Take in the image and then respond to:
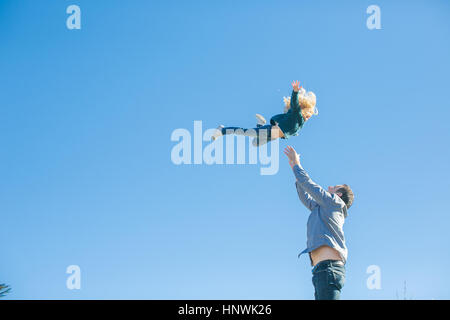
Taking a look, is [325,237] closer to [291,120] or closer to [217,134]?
[291,120]

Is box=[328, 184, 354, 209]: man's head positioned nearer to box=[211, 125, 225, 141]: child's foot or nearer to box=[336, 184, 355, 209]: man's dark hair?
box=[336, 184, 355, 209]: man's dark hair

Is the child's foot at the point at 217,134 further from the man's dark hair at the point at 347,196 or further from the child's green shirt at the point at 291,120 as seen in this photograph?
the man's dark hair at the point at 347,196

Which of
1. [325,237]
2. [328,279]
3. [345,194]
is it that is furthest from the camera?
[345,194]

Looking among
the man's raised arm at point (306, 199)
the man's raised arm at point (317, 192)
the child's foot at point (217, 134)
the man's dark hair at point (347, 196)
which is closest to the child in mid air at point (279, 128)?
the child's foot at point (217, 134)

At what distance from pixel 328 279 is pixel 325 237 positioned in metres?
0.55

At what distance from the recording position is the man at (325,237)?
691 cm

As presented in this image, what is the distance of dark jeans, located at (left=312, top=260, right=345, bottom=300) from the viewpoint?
6832mm

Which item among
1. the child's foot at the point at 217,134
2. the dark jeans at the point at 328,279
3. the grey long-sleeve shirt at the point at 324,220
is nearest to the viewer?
the dark jeans at the point at 328,279

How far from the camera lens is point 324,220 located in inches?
293

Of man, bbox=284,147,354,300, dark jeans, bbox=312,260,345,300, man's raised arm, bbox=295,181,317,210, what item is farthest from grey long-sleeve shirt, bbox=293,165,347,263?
man's raised arm, bbox=295,181,317,210

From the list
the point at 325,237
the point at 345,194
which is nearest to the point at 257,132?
the point at 345,194
